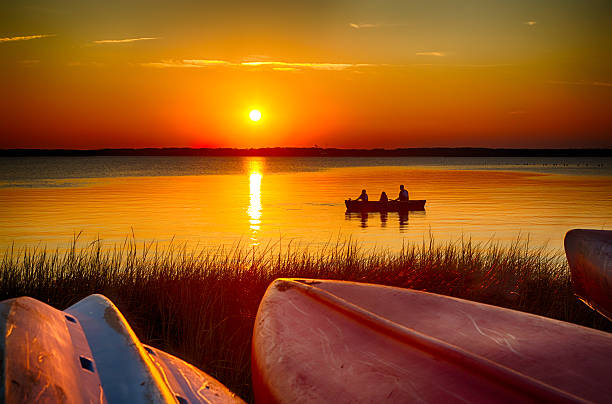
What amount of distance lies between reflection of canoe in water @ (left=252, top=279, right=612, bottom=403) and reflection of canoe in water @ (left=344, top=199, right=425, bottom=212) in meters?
21.2

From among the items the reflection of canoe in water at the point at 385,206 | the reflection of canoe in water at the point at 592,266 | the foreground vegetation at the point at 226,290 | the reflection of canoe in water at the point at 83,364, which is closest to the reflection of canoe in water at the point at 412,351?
the reflection of canoe in water at the point at 83,364

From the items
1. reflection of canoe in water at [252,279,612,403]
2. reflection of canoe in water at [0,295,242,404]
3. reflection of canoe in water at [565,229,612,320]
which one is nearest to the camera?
reflection of canoe in water at [0,295,242,404]

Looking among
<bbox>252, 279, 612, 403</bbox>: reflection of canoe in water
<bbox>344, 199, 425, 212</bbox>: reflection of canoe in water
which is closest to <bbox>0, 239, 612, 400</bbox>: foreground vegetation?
<bbox>252, 279, 612, 403</bbox>: reflection of canoe in water

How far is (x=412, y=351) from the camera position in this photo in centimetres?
210

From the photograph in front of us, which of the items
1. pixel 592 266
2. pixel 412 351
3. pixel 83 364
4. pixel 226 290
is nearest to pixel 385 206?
pixel 226 290

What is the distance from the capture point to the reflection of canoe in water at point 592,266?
4.23m

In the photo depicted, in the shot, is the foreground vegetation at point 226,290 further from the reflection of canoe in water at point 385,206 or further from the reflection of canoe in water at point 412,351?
the reflection of canoe in water at point 385,206

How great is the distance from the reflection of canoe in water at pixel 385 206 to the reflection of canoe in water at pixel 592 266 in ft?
62.2

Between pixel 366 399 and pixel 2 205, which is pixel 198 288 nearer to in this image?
pixel 366 399

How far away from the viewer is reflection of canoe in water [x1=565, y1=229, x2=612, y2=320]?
166 inches

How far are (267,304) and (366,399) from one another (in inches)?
44.1

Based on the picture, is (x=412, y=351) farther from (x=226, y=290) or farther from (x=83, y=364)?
(x=226, y=290)

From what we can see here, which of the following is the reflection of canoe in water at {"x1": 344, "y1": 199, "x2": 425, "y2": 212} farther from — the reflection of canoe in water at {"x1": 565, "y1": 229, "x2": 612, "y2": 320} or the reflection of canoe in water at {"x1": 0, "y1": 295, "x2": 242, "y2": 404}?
the reflection of canoe in water at {"x1": 0, "y1": 295, "x2": 242, "y2": 404}

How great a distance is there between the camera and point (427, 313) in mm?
2668
